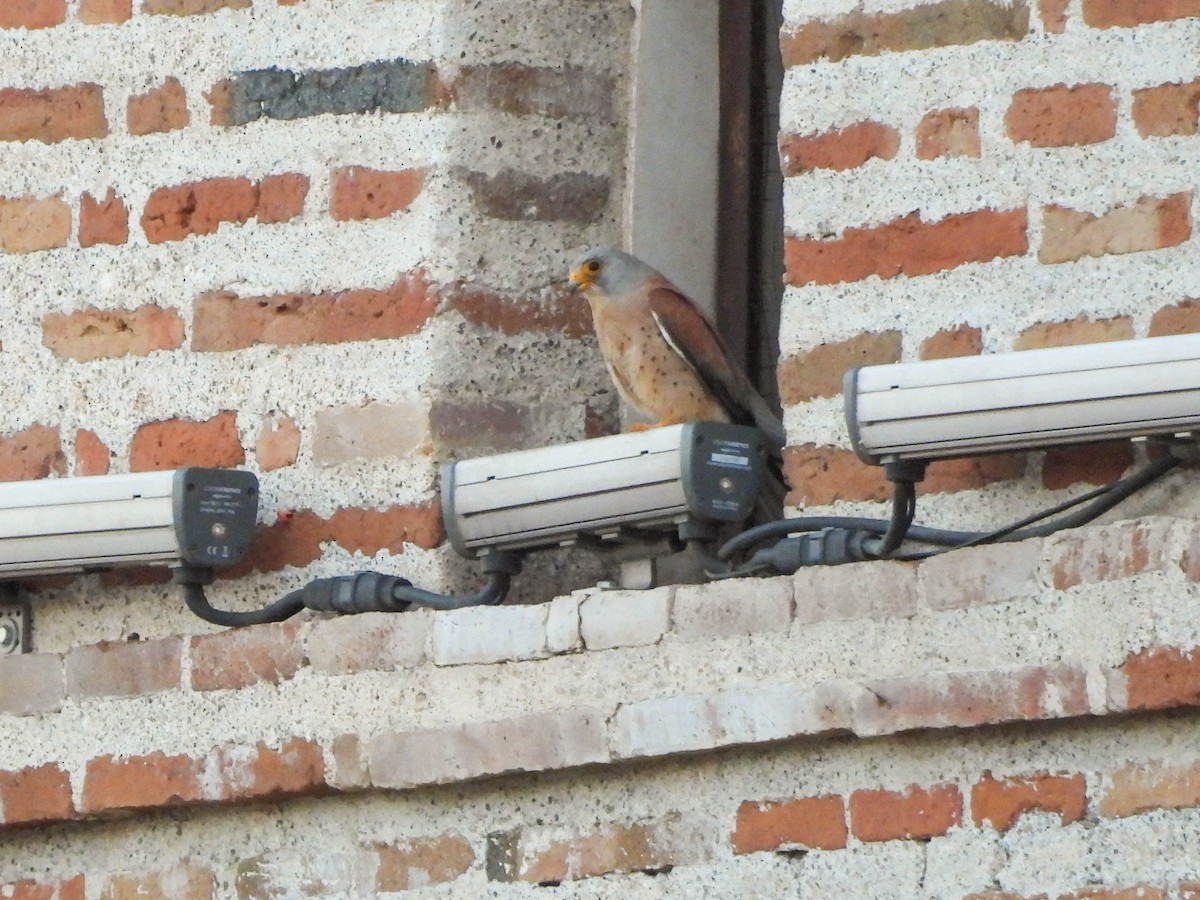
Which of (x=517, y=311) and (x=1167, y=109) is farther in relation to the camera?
(x=517, y=311)

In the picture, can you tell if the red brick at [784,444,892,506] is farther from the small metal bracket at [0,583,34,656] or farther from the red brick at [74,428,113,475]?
the small metal bracket at [0,583,34,656]

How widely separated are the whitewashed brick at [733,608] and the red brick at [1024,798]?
351 millimetres

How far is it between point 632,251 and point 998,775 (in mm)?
1206

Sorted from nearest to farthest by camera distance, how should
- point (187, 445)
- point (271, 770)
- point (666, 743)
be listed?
point (666, 743)
point (271, 770)
point (187, 445)

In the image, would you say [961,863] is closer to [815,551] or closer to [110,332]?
[815,551]

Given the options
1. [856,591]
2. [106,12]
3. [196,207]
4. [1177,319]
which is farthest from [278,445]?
[1177,319]

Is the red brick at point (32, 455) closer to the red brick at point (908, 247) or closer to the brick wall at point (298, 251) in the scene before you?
the brick wall at point (298, 251)

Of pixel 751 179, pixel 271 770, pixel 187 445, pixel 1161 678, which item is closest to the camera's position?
pixel 1161 678

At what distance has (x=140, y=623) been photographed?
13.9 feet

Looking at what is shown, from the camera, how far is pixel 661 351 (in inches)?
172

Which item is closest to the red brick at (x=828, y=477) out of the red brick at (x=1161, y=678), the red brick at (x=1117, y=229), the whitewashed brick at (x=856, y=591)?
the whitewashed brick at (x=856, y=591)

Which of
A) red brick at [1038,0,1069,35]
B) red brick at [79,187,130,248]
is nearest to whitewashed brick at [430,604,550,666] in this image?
red brick at [79,187,130,248]

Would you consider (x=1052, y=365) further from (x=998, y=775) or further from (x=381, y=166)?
(x=381, y=166)

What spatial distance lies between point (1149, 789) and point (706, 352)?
3.79ft
